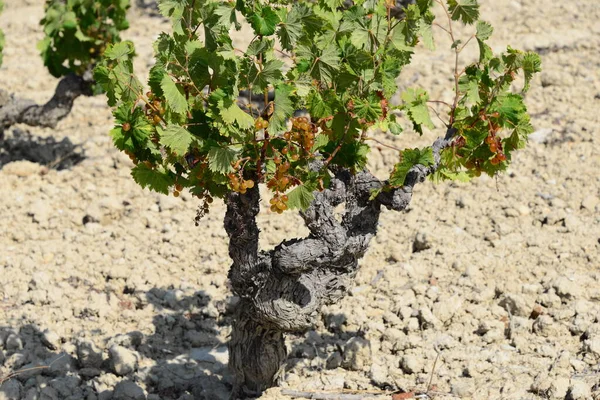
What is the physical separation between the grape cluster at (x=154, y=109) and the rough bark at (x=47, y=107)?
194 inches

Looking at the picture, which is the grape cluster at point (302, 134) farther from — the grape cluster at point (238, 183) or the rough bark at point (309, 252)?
the rough bark at point (309, 252)

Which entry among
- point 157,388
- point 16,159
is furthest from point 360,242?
point 16,159

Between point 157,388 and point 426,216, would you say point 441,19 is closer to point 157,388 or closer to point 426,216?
point 426,216

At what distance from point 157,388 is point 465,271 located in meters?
2.47

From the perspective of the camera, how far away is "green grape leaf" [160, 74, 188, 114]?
11.5ft

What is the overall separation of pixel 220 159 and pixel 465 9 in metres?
1.42

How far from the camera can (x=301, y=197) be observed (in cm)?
383

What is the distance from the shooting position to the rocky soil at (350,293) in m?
5.41

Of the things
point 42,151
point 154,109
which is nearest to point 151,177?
point 154,109

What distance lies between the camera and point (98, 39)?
8.02 metres

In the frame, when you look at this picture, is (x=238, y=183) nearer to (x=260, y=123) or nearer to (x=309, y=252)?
(x=260, y=123)

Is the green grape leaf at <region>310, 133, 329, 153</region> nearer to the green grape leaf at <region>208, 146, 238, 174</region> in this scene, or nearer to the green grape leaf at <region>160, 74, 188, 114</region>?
the green grape leaf at <region>208, 146, 238, 174</region>

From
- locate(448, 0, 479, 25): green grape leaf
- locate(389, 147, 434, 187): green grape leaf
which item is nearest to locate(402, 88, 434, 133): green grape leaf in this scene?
locate(389, 147, 434, 187): green grape leaf

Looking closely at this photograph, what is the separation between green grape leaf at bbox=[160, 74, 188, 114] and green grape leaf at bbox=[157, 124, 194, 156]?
81 mm
